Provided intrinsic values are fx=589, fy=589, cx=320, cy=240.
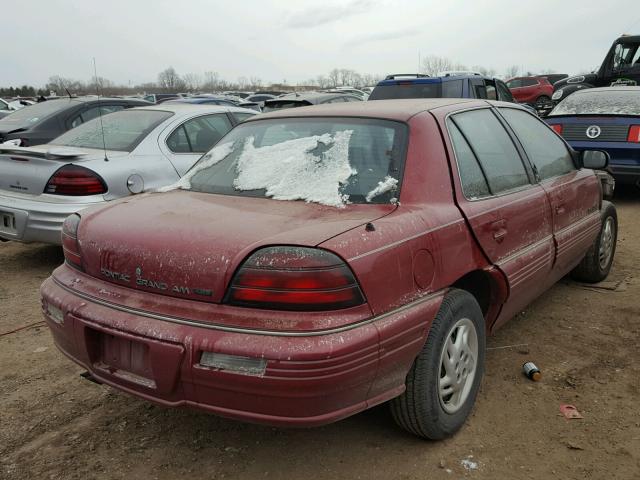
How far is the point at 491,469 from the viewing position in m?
2.48

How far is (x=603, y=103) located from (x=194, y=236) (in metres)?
7.27

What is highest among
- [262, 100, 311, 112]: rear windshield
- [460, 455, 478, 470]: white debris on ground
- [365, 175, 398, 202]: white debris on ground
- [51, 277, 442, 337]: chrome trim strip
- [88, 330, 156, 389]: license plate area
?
[262, 100, 311, 112]: rear windshield

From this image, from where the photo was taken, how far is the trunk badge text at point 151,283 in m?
2.18

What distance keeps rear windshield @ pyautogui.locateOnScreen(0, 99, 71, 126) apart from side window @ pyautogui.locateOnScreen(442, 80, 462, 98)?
5.35 m

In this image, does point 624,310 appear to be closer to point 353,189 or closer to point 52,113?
point 353,189

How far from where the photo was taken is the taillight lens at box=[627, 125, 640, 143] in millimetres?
7266

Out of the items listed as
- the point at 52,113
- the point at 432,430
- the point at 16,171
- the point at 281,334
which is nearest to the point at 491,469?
the point at 432,430

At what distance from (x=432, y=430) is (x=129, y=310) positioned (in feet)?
4.53

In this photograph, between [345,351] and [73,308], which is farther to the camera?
[73,308]

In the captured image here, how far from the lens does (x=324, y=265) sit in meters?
2.09

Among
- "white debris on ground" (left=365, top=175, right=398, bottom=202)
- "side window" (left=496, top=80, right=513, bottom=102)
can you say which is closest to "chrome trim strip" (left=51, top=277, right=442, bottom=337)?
"white debris on ground" (left=365, top=175, right=398, bottom=202)

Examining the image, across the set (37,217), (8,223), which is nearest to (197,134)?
(37,217)

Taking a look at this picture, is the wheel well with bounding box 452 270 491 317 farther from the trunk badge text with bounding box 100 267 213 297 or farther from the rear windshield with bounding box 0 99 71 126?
→ the rear windshield with bounding box 0 99 71 126

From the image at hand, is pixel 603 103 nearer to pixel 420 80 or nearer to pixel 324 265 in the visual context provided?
pixel 420 80
